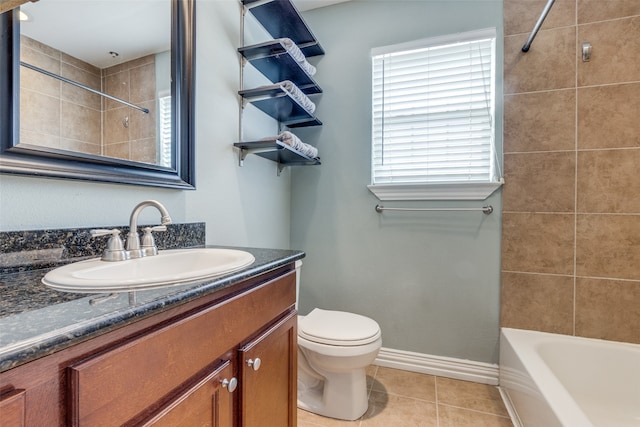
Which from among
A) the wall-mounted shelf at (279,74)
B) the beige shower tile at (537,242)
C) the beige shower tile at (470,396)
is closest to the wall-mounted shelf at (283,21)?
the wall-mounted shelf at (279,74)

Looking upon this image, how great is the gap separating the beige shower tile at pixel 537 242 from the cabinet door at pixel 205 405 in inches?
65.0

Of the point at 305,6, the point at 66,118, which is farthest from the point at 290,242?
the point at 305,6

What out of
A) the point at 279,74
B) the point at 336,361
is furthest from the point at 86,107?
the point at 336,361

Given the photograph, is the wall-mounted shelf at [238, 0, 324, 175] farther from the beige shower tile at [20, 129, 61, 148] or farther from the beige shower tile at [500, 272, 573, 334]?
the beige shower tile at [500, 272, 573, 334]

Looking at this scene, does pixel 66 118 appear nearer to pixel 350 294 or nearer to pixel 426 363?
pixel 350 294

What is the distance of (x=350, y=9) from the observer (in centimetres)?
204

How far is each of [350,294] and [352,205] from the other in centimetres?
61

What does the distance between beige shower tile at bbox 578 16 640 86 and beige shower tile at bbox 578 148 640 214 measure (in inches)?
15.2

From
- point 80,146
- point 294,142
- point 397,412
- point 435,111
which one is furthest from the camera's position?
point 435,111

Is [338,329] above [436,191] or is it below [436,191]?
below

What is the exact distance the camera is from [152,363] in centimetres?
54

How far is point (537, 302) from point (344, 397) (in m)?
1.20

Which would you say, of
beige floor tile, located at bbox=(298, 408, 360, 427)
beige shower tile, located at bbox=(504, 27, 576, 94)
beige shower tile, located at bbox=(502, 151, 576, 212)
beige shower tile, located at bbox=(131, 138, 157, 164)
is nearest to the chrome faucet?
beige shower tile, located at bbox=(131, 138, 157, 164)

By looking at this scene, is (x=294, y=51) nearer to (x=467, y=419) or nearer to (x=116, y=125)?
(x=116, y=125)
